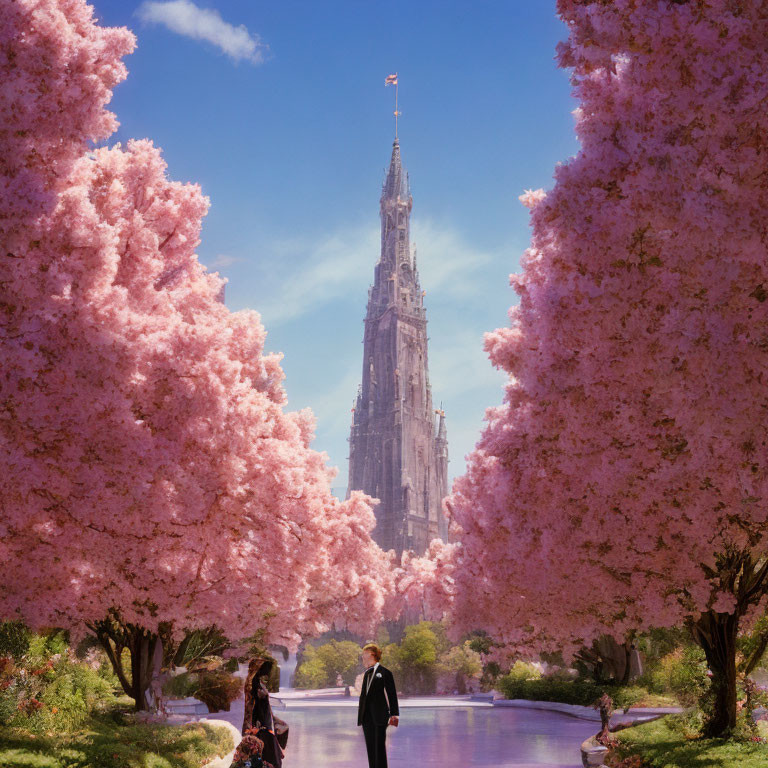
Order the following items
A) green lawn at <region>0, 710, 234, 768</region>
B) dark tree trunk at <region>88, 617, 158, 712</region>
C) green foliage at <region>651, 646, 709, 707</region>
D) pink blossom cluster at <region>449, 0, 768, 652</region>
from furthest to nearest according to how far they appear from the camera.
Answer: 1. dark tree trunk at <region>88, 617, 158, 712</region>
2. green foliage at <region>651, 646, 709, 707</region>
3. green lawn at <region>0, 710, 234, 768</region>
4. pink blossom cluster at <region>449, 0, 768, 652</region>

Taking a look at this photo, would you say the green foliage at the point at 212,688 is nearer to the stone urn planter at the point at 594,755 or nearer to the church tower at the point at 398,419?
the stone urn planter at the point at 594,755

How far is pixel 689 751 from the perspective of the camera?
455 inches

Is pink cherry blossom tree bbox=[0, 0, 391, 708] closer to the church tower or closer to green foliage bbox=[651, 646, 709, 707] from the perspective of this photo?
green foliage bbox=[651, 646, 709, 707]

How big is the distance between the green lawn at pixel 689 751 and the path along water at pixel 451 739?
1.43 m

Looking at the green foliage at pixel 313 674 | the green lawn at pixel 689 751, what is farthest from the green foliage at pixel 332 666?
the green lawn at pixel 689 751

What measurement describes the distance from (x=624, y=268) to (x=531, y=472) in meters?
5.01

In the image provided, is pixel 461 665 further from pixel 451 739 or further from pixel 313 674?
pixel 451 739

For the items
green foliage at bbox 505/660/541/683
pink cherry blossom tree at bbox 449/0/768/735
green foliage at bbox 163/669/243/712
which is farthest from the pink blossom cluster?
green foliage at bbox 505/660/541/683

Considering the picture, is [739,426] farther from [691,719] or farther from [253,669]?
[691,719]

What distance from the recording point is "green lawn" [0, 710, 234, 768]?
32.9ft

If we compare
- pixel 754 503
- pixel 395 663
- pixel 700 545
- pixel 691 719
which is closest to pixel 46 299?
pixel 754 503

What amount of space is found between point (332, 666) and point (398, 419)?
36.4 metres

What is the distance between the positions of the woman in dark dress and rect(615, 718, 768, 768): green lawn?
5.82m

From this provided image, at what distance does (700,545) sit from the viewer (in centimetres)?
1039
